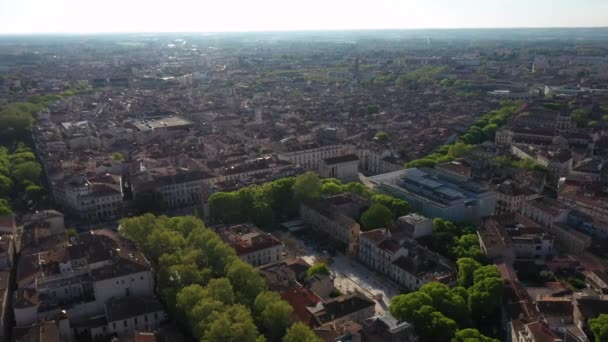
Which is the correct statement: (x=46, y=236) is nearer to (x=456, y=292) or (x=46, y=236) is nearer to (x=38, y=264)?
(x=38, y=264)

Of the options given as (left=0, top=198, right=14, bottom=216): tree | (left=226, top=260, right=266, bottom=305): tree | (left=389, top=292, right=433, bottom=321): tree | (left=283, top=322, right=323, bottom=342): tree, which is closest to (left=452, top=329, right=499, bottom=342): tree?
(left=389, top=292, right=433, bottom=321): tree

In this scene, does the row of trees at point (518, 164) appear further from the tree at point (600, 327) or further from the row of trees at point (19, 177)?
the row of trees at point (19, 177)

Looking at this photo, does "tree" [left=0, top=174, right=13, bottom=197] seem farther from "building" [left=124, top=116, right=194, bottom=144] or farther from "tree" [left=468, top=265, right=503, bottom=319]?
"tree" [left=468, top=265, right=503, bottom=319]

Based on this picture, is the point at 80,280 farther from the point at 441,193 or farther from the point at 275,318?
the point at 441,193

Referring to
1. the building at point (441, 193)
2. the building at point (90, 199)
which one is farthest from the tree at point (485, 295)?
the building at point (90, 199)

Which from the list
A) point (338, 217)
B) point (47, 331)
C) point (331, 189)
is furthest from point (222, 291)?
point (331, 189)

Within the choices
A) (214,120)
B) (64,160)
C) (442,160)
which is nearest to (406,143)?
(442,160)

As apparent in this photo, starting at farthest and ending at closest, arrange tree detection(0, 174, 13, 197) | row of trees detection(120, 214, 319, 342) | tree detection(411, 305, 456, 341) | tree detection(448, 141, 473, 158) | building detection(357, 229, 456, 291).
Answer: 1. tree detection(448, 141, 473, 158)
2. tree detection(0, 174, 13, 197)
3. building detection(357, 229, 456, 291)
4. tree detection(411, 305, 456, 341)
5. row of trees detection(120, 214, 319, 342)
